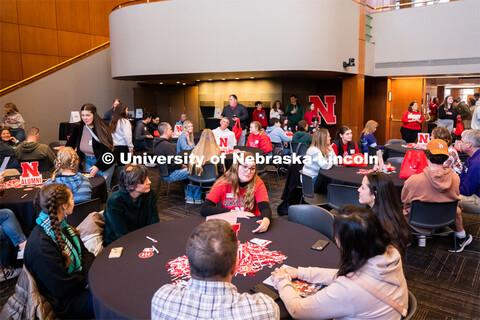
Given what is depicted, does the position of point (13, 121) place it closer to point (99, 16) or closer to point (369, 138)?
point (99, 16)

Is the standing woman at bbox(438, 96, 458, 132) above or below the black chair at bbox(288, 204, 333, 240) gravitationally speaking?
above

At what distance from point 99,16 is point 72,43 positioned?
1502mm

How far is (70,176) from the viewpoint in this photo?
373 centimetres

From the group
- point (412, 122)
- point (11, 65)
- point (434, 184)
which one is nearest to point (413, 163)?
point (434, 184)

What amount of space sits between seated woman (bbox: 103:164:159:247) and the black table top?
2.29 metres

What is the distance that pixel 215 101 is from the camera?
14328 mm

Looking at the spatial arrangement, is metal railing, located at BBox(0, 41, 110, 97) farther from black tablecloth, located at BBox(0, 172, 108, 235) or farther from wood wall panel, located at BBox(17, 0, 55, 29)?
black tablecloth, located at BBox(0, 172, 108, 235)

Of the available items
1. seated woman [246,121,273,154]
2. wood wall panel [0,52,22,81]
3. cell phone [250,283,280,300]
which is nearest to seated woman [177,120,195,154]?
seated woman [246,121,273,154]

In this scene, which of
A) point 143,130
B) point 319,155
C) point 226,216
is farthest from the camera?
point 143,130

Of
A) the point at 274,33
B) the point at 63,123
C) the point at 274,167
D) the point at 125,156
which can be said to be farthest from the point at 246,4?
the point at 63,123

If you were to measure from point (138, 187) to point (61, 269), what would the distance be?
89cm

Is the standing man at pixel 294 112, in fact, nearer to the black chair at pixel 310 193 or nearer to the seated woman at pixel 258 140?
the seated woman at pixel 258 140

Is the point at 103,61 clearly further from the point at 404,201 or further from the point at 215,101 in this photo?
the point at 404,201

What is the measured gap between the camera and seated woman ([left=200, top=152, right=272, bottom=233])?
320 cm
